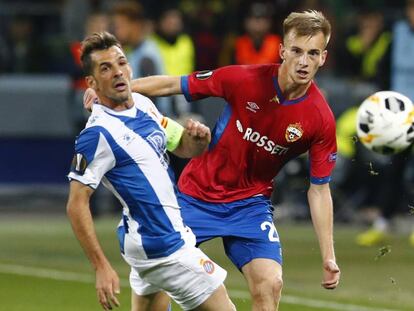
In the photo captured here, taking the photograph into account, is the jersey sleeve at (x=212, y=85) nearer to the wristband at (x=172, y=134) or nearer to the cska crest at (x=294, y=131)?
the cska crest at (x=294, y=131)

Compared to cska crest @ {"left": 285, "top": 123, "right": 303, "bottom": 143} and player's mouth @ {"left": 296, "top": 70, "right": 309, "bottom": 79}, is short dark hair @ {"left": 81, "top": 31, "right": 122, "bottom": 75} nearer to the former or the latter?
player's mouth @ {"left": 296, "top": 70, "right": 309, "bottom": 79}

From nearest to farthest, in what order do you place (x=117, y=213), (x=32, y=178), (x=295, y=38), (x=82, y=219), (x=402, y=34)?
(x=82, y=219) < (x=295, y=38) < (x=402, y=34) < (x=117, y=213) < (x=32, y=178)

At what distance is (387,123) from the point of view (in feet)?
36.2

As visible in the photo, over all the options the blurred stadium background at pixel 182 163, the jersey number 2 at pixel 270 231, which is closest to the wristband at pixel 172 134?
the jersey number 2 at pixel 270 231

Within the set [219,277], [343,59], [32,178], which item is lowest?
[32,178]

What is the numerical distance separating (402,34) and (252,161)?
25.3 ft

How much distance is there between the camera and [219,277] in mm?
7926

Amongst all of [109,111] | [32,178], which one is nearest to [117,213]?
[32,178]

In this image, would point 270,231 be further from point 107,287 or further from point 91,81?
point 107,287

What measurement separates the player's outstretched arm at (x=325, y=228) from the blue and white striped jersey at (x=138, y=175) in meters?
1.02

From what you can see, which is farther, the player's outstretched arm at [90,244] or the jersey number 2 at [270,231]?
the jersey number 2 at [270,231]

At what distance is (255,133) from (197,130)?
3.70 ft

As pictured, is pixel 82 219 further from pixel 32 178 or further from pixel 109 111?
pixel 32 178

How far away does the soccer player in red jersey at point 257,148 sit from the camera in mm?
8742
